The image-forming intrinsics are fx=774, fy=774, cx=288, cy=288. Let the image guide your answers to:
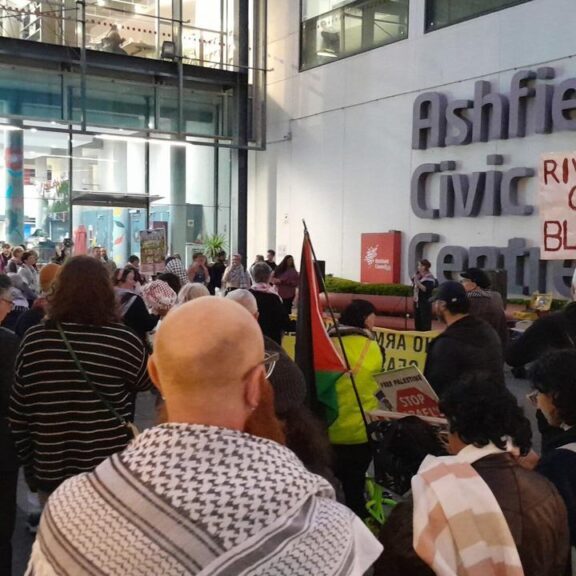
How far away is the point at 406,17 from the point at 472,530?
18.6 meters

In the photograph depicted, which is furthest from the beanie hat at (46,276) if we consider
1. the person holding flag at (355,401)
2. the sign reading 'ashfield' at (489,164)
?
the sign reading 'ashfield' at (489,164)

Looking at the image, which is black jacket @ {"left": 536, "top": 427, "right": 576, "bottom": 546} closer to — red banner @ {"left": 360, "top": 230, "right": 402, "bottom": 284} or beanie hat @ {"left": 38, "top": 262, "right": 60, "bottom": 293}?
beanie hat @ {"left": 38, "top": 262, "right": 60, "bottom": 293}

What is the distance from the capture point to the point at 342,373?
4508 millimetres

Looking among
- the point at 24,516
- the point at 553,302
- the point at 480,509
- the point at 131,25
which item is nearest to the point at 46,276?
the point at 24,516

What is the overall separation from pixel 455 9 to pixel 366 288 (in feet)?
22.0

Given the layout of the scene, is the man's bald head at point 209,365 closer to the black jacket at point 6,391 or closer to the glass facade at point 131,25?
the black jacket at point 6,391

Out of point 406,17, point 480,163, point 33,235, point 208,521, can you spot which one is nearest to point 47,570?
point 208,521

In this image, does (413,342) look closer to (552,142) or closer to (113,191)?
(552,142)

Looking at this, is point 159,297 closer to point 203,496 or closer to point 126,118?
point 203,496

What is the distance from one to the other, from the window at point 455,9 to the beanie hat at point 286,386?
14864 mm

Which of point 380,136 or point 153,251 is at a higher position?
point 380,136

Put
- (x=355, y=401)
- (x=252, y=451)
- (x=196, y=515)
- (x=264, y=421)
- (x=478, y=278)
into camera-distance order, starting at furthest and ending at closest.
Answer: (x=478, y=278) → (x=355, y=401) → (x=264, y=421) → (x=252, y=451) → (x=196, y=515)

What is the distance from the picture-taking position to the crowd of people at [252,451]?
1452mm

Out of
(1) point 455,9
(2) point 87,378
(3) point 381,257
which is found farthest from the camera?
(3) point 381,257
